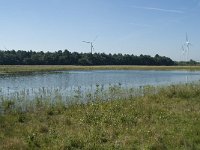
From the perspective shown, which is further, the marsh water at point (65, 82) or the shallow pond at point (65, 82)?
the marsh water at point (65, 82)

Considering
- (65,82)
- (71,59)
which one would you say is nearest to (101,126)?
(65,82)

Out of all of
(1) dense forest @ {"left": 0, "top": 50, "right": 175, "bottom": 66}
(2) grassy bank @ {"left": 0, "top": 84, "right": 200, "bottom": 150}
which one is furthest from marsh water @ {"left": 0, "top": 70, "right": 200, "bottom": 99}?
(1) dense forest @ {"left": 0, "top": 50, "right": 175, "bottom": 66}

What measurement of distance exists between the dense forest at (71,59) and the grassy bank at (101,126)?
112339mm

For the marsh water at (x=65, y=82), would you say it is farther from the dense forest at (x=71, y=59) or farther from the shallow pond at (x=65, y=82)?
the dense forest at (x=71, y=59)

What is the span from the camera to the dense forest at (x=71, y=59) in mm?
133863

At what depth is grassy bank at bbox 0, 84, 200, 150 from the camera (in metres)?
11.2

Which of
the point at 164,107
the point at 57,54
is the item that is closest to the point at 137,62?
the point at 57,54

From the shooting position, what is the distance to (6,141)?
11.6 meters

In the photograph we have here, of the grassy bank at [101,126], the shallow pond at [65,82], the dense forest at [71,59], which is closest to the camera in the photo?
the grassy bank at [101,126]

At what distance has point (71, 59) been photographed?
481 ft

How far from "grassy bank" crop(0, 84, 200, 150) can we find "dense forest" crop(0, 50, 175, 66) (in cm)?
Answer: 11234

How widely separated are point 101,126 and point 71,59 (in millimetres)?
133375

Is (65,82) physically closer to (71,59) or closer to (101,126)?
(101,126)

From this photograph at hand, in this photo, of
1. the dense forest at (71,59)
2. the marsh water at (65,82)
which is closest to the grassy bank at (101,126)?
the marsh water at (65,82)
